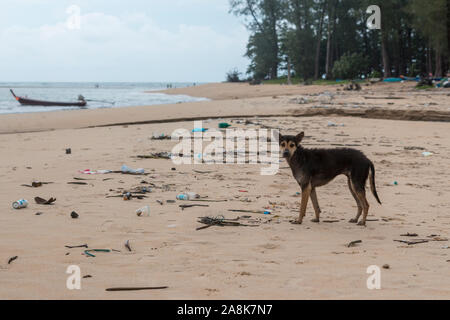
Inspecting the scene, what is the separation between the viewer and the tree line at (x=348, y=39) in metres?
37.1

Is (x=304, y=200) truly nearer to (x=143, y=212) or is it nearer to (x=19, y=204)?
(x=143, y=212)

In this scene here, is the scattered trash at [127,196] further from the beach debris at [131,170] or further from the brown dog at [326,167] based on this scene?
the brown dog at [326,167]

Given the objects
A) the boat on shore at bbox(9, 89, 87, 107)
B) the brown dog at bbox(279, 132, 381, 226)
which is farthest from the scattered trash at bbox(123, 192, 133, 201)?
the boat on shore at bbox(9, 89, 87, 107)

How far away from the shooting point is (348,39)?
2144 inches

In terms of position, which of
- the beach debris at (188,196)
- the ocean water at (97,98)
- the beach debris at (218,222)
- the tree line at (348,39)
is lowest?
the beach debris at (218,222)

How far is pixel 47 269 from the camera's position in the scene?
393 centimetres

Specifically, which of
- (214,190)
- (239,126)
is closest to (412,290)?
(214,190)

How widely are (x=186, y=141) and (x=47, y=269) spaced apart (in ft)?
26.8

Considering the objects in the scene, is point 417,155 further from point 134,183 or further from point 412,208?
point 134,183

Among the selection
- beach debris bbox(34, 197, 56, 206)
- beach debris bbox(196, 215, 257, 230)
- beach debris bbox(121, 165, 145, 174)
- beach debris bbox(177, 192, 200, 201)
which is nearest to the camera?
beach debris bbox(196, 215, 257, 230)

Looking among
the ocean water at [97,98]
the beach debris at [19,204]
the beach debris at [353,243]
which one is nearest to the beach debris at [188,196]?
the beach debris at [19,204]

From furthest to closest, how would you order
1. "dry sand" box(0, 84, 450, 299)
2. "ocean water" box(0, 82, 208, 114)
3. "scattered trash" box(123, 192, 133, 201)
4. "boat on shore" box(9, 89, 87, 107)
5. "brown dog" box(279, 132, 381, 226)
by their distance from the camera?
"ocean water" box(0, 82, 208, 114) < "boat on shore" box(9, 89, 87, 107) < "scattered trash" box(123, 192, 133, 201) < "brown dog" box(279, 132, 381, 226) < "dry sand" box(0, 84, 450, 299)

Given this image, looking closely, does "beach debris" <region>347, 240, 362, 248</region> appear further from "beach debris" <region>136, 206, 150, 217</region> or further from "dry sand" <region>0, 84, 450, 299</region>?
"beach debris" <region>136, 206, 150, 217</region>

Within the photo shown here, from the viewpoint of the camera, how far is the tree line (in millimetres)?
37062
